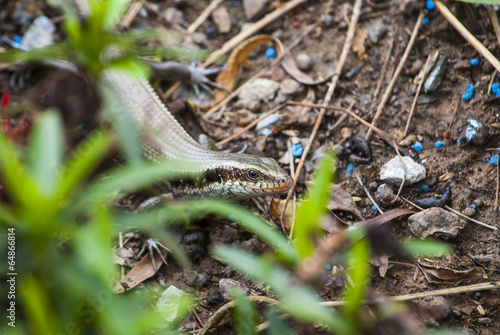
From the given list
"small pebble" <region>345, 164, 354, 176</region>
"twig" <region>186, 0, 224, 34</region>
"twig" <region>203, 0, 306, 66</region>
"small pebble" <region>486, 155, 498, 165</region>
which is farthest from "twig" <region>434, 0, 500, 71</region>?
"twig" <region>186, 0, 224, 34</region>

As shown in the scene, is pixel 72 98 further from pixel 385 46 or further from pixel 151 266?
pixel 385 46

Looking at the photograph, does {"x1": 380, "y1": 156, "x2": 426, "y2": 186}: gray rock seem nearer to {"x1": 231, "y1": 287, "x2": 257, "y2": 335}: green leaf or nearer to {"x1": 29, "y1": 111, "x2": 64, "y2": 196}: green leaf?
{"x1": 231, "y1": 287, "x2": 257, "y2": 335}: green leaf

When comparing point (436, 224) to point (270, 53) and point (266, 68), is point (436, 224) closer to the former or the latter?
point (266, 68)

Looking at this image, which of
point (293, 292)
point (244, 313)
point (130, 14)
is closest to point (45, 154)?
point (244, 313)

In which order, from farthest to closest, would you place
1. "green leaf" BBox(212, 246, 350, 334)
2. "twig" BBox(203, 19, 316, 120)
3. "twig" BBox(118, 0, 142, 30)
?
"twig" BBox(118, 0, 142, 30)
"twig" BBox(203, 19, 316, 120)
"green leaf" BBox(212, 246, 350, 334)

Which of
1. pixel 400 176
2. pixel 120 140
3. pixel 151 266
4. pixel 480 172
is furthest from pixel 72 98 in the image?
pixel 480 172

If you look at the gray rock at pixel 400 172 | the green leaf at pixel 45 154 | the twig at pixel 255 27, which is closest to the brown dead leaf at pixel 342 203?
the gray rock at pixel 400 172
